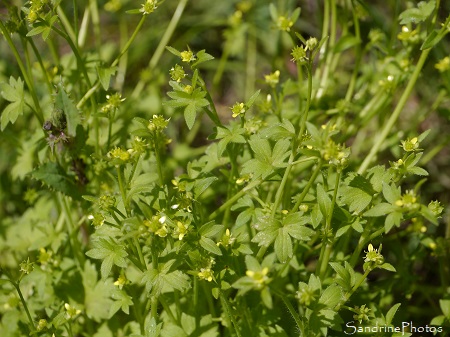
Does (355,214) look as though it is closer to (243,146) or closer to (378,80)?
(243,146)

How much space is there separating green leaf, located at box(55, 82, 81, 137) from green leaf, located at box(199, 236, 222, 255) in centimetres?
71

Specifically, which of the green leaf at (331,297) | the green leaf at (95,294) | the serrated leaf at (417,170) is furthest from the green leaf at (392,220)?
the green leaf at (95,294)

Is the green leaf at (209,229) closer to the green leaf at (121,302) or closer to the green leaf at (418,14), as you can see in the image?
the green leaf at (121,302)

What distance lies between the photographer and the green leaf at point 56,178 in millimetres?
2107

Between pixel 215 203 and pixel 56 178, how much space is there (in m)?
1.01

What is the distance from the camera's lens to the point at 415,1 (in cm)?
285

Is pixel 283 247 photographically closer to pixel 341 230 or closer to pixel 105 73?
pixel 341 230

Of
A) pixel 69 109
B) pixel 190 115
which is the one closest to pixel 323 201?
pixel 190 115

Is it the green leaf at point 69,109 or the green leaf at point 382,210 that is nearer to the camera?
the green leaf at point 382,210

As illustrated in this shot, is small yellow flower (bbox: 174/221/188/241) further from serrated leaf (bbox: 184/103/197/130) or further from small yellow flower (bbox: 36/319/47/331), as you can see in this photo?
small yellow flower (bbox: 36/319/47/331)

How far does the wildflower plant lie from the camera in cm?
168

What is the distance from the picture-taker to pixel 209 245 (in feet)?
5.40

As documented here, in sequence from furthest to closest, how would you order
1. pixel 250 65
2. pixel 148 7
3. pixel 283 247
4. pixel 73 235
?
1. pixel 250 65
2. pixel 73 235
3. pixel 148 7
4. pixel 283 247

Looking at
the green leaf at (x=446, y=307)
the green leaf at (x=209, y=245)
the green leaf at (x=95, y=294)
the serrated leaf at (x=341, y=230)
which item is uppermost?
the green leaf at (x=209, y=245)
